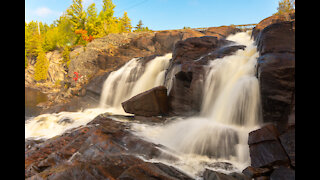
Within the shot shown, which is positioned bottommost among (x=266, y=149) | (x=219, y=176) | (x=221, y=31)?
(x=219, y=176)

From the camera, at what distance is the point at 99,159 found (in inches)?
123

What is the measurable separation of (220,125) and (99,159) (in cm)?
358

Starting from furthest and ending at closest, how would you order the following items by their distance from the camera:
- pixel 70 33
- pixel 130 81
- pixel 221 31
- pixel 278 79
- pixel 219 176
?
pixel 70 33
pixel 221 31
pixel 130 81
pixel 278 79
pixel 219 176

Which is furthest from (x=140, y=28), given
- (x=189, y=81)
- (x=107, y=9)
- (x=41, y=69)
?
(x=189, y=81)

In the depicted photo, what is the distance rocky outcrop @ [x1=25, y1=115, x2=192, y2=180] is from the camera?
2.72m

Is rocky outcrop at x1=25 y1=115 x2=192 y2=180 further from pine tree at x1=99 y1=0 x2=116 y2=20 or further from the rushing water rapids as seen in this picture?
pine tree at x1=99 y1=0 x2=116 y2=20

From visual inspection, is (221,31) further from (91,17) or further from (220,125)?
(91,17)

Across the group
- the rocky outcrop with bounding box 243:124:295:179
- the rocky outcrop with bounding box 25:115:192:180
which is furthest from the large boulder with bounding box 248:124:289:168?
the rocky outcrop with bounding box 25:115:192:180

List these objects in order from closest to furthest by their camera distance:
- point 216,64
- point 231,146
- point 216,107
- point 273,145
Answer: point 273,145, point 231,146, point 216,107, point 216,64

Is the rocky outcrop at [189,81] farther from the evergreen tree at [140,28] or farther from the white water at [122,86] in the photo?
the evergreen tree at [140,28]
